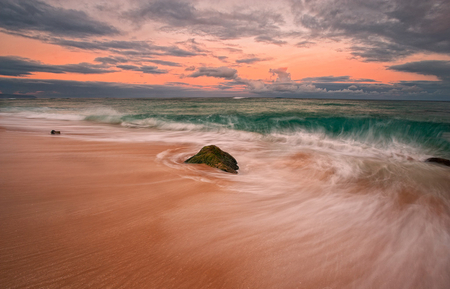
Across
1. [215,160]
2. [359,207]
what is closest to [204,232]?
[215,160]

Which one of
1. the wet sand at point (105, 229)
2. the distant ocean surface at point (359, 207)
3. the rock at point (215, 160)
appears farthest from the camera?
the rock at point (215, 160)

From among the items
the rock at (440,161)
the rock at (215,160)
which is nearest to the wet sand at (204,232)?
the rock at (215,160)

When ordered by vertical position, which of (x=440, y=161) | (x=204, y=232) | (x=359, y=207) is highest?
(x=204, y=232)

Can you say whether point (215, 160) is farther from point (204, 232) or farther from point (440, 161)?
point (440, 161)

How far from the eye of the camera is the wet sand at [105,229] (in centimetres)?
163

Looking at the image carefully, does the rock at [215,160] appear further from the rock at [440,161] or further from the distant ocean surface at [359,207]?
the rock at [440,161]

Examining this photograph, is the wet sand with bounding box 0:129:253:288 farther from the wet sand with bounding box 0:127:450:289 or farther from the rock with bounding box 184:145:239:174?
the rock with bounding box 184:145:239:174

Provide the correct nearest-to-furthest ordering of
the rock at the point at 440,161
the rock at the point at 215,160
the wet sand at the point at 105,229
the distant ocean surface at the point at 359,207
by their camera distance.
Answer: the wet sand at the point at 105,229 < the distant ocean surface at the point at 359,207 < the rock at the point at 215,160 < the rock at the point at 440,161

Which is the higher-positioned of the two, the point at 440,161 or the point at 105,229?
the point at 105,229

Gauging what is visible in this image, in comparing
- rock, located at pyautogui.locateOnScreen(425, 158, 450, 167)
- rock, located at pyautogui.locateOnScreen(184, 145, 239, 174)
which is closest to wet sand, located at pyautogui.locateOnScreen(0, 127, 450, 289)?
rock, located at pyautogui.locateOnScreen(184, 145, 239, 174)

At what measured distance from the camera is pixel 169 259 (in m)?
1.84

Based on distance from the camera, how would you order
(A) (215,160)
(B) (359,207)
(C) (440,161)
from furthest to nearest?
1. (C) (440,161)
2. (A) (215,160)
3. (B) (359,207)

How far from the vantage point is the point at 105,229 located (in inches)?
85.5

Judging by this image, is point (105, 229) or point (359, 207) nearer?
point (105, 229)
